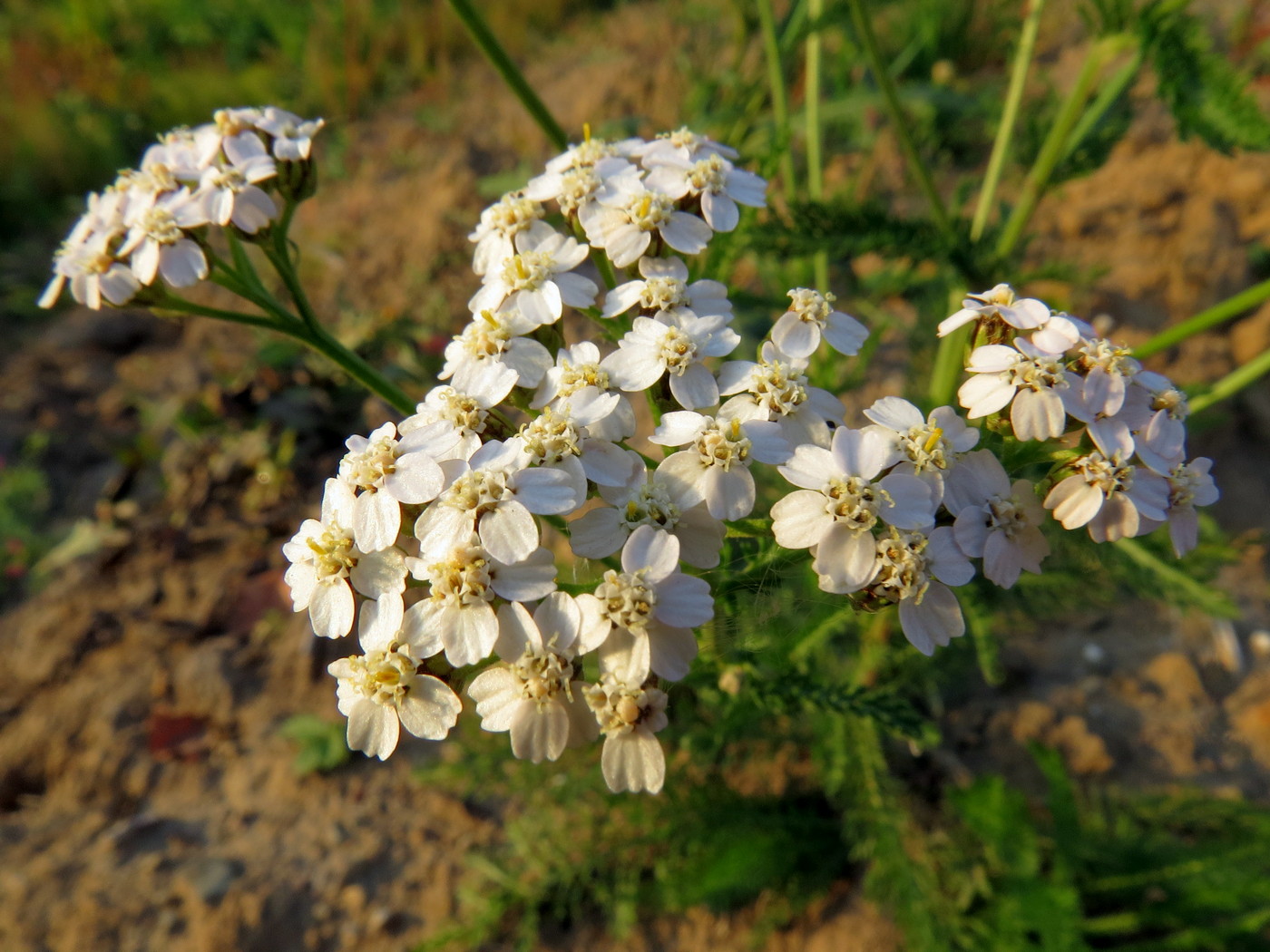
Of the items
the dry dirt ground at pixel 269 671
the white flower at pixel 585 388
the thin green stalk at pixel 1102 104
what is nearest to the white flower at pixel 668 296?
the white flower at pixel 585 388

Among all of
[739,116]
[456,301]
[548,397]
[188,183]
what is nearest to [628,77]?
[456,301]

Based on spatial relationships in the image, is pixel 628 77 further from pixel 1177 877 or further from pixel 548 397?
pixel 1177 877

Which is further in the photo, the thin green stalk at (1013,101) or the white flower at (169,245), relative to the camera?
the thin green stalk at (1013,101)

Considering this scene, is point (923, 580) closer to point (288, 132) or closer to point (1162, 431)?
point (1162, 431)

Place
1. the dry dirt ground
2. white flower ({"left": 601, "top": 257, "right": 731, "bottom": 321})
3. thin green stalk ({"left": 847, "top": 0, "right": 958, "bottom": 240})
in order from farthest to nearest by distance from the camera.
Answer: the dry dirt ground, thin green stalk ({"left": 847, "top": 0, "right": 958, "bottom": 240}), white flower ({"left": 601, "top": 257, "right": 731, "bottom": 321})

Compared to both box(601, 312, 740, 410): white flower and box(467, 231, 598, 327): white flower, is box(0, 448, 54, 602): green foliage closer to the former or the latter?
box(467, 231, 598, 327): white flower

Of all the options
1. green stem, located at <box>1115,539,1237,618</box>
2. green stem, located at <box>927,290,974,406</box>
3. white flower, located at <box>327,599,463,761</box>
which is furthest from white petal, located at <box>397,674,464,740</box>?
green stem, located at <box>1115,539,1237,618</box>

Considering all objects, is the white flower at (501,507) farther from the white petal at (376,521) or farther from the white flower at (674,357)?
the white flower at (674,357)
